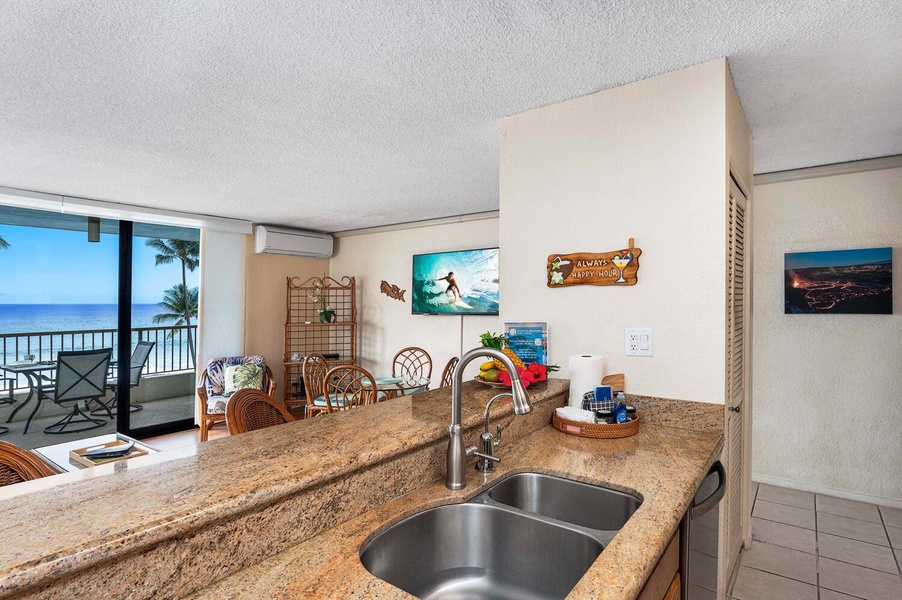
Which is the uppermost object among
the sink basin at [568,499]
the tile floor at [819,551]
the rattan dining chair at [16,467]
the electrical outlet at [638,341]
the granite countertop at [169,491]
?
the electrical outlet at [638,341]

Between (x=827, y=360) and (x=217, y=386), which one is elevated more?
(x=827, y=360)

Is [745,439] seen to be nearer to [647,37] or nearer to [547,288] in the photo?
[547,288]

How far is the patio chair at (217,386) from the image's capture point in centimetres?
479

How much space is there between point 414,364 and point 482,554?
438cm

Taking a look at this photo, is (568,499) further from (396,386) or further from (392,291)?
(392,291)

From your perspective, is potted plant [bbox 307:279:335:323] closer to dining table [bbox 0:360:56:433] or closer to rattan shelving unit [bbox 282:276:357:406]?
rattan shelving unit [bbox 282:276:357:406]

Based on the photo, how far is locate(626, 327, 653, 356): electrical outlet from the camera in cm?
200

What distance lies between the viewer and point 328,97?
7.26 ft

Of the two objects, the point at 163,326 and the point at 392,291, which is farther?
the point at 392,291

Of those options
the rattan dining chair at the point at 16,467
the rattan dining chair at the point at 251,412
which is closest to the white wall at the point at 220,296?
the rattan dining chair at the point at 251,412

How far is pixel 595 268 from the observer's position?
2121 mm

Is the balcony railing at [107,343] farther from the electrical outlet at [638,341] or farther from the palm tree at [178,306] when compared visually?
the electrical outlet at [638,341]

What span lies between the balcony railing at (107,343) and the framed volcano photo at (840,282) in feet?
18.5

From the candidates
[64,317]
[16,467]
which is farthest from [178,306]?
[16,467]
